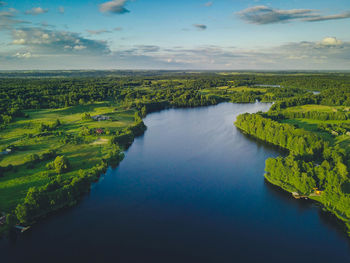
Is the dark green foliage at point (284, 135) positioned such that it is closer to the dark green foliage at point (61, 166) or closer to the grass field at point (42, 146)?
the grass field at point (42, 146)

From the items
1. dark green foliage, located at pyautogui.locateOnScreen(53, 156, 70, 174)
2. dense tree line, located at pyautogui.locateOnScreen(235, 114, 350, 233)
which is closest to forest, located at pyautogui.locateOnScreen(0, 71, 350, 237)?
dark green foliage, located at pyautogui.locateOnScreen(53, 156, 70, 174)

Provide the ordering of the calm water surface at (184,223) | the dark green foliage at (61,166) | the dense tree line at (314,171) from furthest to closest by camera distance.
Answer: the dark green foliage at (61,166)
the dense tree line at (314,171)
the calm water surface at (184,223)

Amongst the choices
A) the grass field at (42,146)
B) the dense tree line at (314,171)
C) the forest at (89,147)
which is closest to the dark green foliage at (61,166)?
the forest at (89,147)

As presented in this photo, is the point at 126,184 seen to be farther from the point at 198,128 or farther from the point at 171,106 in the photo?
the point at 171,106

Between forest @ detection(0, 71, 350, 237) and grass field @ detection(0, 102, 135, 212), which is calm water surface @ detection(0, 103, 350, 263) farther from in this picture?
grass field @ detection(0, 102, 135, 212)

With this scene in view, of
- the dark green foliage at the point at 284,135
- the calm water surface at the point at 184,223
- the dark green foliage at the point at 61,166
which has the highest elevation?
the dark green foliage at the point at 284,135

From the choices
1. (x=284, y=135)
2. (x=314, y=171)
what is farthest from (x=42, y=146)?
(x=284, y=135)
